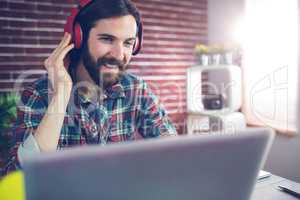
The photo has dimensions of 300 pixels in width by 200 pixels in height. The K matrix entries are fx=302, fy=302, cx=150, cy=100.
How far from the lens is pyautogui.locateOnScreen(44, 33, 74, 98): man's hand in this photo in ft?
5.66

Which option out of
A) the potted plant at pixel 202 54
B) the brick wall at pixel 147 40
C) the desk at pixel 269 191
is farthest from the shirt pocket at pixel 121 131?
the potted plant at pixel 202 54

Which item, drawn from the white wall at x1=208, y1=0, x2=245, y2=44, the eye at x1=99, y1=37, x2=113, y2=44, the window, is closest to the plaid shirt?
the eye at x1=99, y1=37, x2=113, y2=44

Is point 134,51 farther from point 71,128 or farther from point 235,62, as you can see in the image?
point 235,62

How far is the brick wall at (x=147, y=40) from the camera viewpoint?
2.03m

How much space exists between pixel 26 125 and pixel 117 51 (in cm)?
70

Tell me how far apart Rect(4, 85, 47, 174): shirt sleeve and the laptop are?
4.01 feet

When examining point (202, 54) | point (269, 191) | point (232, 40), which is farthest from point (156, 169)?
point (232, 40)

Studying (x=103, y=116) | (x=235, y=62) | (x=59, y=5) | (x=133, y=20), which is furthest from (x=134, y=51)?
(x=235, y=62)

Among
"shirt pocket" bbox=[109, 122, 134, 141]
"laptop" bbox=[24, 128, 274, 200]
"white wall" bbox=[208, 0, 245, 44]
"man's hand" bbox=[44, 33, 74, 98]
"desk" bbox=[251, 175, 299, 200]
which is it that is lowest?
"desk" bbox=[251, 175, 299, 200]

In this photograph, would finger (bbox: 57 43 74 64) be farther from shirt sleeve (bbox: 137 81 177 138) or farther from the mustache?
shirt sleeve (bbox: 137 81 177 138)

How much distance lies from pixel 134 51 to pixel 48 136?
32.1 inches

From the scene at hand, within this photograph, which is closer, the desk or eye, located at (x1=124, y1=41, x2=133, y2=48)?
the desk

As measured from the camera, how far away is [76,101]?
179 centimetres

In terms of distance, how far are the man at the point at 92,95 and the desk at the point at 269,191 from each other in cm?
81
